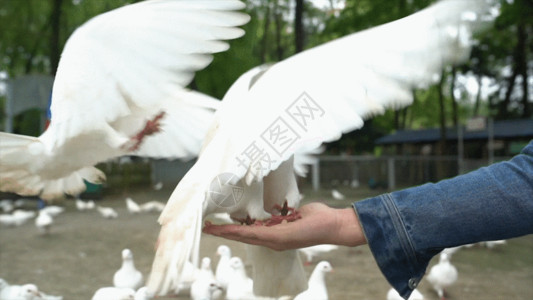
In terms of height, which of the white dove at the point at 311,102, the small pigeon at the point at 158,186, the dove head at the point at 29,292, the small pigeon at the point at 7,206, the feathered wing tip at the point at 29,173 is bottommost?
the small pigeon at the point at 158,186

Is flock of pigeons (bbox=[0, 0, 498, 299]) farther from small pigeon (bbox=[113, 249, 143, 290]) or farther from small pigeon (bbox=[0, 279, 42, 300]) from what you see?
small pigeon (bbox=[113, 249, 143, 290])

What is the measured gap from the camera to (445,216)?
46.0 inches

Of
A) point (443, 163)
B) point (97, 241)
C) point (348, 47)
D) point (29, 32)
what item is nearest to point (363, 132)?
point (443, 163)

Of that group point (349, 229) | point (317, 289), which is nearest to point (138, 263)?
point (317, 289)

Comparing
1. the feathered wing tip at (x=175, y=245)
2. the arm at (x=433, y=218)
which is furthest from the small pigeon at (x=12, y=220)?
the arm at (x=433, y=218)

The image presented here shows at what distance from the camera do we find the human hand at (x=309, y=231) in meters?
1.35

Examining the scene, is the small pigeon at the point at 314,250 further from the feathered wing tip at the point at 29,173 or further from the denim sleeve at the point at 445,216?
the denim sleeve at the point at 445,216

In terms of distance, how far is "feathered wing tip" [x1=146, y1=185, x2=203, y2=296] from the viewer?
45.5 inches

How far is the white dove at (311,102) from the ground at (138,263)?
128 inches

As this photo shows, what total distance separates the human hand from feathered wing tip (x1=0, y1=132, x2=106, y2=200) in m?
1.62

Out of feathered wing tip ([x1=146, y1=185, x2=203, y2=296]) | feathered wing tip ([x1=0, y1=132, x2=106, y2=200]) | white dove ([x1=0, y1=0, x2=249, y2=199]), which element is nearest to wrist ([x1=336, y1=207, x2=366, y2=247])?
feathered wing tip ([x1=146, y1=185, x2=203, y2=296])

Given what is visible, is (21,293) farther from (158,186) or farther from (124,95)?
(158,186)

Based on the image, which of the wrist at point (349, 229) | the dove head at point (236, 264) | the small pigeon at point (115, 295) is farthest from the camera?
the dove head at point (236, 264)

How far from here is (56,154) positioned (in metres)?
2.64
